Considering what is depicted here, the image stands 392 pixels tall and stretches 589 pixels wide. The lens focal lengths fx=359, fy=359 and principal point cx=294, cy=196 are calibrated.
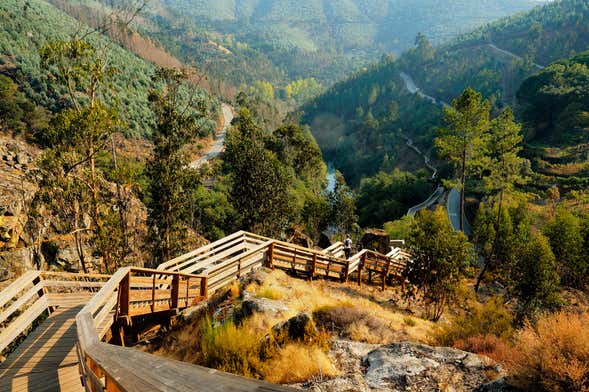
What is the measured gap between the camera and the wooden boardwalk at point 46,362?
476 cm

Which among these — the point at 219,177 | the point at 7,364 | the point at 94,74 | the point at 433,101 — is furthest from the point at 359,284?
the point at 433,101

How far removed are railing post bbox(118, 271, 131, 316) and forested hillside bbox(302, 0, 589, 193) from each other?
77.4m

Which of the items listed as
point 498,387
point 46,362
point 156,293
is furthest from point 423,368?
point 156,293

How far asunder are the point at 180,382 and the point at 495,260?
28915 mm

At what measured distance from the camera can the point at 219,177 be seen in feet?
176

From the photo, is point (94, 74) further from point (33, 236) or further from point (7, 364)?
point (7, 364)

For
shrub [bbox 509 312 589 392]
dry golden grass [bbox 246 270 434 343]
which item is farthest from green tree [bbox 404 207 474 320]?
shrub [bbox 509 312 589 392]

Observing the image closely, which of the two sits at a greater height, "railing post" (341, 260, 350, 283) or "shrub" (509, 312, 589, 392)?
"shrub" (509, 312, 589, 392)

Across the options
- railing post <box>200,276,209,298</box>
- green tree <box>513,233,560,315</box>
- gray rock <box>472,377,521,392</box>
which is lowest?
green tree <box>513,233,560,315</box>

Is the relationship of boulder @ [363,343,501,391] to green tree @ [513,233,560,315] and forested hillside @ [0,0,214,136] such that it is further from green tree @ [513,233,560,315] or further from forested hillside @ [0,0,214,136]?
forested hillside @ [0,0,214,136]

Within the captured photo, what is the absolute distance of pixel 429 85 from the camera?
5837 inches

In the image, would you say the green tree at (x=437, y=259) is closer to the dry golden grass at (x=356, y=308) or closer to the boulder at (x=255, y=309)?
the dry golden grass at (x=356, y=308)

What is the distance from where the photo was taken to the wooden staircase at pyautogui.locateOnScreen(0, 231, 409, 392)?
2.28m

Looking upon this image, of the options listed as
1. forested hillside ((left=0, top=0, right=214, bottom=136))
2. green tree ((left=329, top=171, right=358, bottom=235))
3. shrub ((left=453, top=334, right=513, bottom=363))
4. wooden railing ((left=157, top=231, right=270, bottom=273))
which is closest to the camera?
shrub ((left=453, top=334, right=513, bottom=363))
